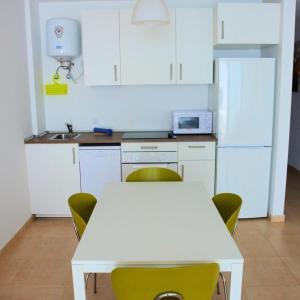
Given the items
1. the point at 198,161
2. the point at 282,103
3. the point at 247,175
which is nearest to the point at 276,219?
the point at 247,175

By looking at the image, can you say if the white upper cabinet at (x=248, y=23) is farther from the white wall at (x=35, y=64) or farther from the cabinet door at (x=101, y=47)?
the white wall at (x=35, y=64)

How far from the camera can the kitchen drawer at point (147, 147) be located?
11.6ft

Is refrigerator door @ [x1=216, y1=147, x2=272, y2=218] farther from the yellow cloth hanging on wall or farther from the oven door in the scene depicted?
the yellow cloth hanging on wall

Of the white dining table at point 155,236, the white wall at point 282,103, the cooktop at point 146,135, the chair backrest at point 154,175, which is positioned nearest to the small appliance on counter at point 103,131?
the cooktop at point 146,135

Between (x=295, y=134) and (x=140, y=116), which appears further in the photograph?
(x=295, y=134)

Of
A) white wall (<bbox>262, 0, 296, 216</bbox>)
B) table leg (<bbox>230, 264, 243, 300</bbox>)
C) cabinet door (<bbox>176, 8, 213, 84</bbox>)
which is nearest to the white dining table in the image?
table leg (<bbox>230, 264, 243, 300</bbox>)

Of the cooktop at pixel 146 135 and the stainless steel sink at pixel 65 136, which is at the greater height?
the cooktop at pixel 146 135

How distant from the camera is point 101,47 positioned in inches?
140

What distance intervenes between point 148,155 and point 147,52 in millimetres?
1083

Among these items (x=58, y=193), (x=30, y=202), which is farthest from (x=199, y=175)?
(x=30, y=202)

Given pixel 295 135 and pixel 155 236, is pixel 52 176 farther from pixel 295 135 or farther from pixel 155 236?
pixel 295 135

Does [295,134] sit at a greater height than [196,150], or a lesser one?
lesser

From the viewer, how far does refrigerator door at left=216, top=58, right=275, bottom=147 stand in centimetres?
337

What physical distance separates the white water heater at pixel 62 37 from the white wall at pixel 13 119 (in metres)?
0.28
